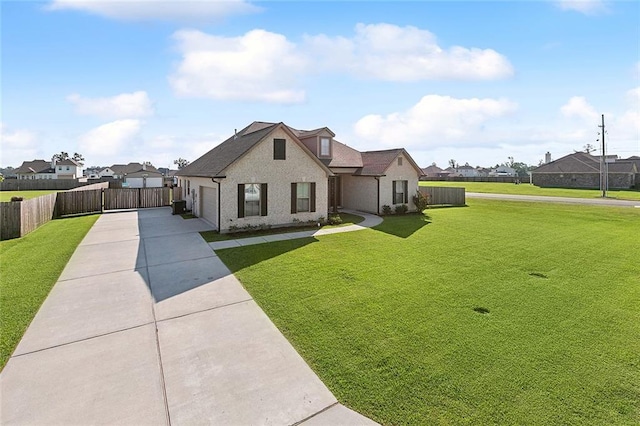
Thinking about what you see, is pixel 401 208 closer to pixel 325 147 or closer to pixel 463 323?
→ pixel 325 147

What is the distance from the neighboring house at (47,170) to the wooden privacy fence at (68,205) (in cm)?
6844

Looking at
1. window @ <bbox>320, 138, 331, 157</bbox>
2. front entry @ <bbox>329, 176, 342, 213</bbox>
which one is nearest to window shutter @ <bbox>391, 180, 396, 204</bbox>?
front entry @ <bbox>329, 176, 342, 213</bbox>

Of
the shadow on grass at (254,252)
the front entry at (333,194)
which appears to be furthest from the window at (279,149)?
the front entry at (333,194)

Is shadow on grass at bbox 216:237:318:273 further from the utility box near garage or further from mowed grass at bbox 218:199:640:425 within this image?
the utility box near garage

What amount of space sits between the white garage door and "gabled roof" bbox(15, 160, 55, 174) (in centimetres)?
8176

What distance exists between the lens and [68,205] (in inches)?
788

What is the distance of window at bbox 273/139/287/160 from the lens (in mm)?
15445

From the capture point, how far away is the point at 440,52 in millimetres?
13930

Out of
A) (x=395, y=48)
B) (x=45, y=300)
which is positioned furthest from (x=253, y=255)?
(x=395, y=48)

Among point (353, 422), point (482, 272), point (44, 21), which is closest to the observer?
point (353, 422)

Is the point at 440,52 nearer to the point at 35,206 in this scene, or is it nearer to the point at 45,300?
the point at 45,300

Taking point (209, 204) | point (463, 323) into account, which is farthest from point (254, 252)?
point (463, 323)

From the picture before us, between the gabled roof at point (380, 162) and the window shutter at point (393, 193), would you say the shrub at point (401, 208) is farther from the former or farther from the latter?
the gabled roof at point (380, 162)

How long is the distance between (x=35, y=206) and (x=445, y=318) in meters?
18.7
